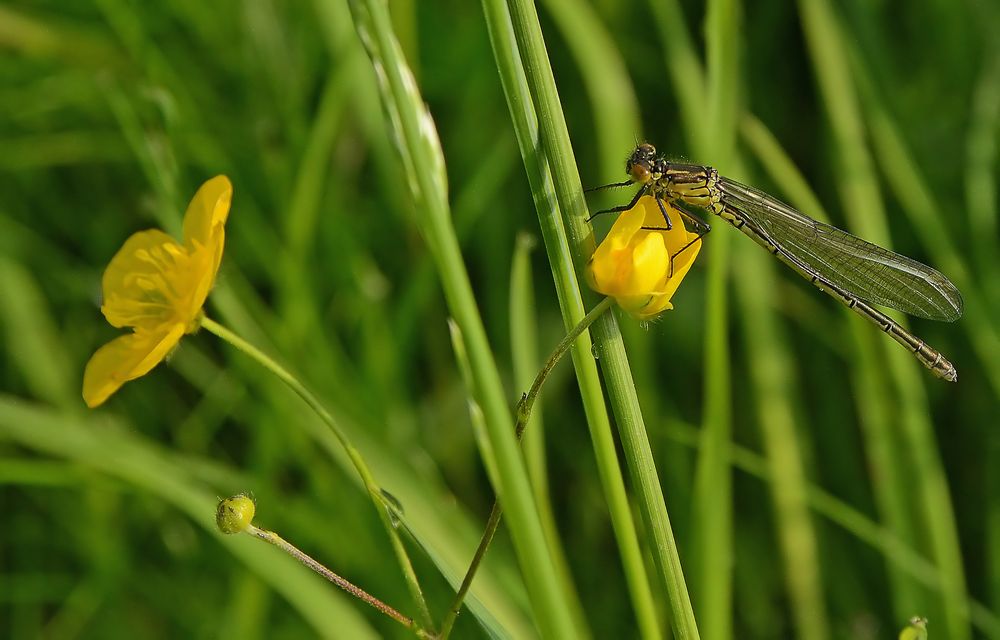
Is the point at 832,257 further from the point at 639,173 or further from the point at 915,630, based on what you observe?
the point at 915,630

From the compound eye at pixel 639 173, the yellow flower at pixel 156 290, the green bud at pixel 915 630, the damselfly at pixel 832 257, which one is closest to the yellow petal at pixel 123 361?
the yellow flower at pixel 156 290

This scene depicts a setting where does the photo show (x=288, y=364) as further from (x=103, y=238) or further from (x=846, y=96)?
(x=846, y=96)

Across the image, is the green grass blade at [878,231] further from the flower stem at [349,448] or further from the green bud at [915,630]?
the flower stem at [349,448]

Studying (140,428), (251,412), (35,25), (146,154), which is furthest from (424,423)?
(35,25)

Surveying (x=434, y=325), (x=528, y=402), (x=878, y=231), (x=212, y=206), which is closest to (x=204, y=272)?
(x=212, y=206)

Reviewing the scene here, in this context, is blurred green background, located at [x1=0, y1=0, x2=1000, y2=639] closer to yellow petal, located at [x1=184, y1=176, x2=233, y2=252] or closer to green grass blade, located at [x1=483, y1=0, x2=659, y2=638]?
yellow petal, located at [x1=184, y1=176, x2=233, y2=252]
